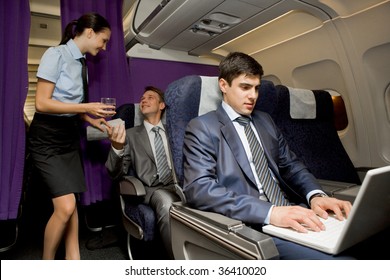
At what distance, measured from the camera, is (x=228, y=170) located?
1242mm

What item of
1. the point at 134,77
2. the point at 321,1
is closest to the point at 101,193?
the point at 134,77

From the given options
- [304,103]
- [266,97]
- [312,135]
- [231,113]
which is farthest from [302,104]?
[231,113]

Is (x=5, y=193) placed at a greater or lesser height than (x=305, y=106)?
lesser

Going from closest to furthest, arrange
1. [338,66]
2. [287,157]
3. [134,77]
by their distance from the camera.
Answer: [287,157] < [338,66] < [134,77]

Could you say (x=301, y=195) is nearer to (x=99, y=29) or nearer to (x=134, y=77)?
(x=99, y=29)

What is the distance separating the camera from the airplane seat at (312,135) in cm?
208

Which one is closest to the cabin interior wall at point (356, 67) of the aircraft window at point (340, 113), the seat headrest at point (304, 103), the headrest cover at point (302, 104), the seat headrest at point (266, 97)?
the aircraft window at point (340, 113)

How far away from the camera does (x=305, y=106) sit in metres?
2.19

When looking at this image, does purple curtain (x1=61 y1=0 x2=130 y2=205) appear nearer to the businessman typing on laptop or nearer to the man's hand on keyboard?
the businessman typing on laptop

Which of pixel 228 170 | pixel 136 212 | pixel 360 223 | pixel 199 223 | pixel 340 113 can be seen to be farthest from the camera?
pixel 340 113

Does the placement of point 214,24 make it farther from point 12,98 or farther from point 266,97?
point 12,98

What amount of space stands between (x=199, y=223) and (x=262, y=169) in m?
0.49

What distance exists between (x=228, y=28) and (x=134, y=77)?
55.7 inches
